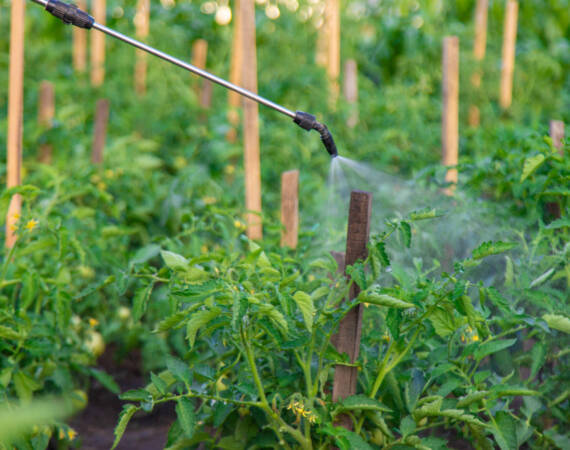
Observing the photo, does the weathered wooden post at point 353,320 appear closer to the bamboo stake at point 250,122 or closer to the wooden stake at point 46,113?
the bamboo stake at point 250,122

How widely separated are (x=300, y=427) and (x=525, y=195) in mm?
1107

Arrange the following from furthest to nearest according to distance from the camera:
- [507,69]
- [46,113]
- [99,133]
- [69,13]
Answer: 1. [507,69]
2. [46,113]
3. [99,133]
4. [69,13]

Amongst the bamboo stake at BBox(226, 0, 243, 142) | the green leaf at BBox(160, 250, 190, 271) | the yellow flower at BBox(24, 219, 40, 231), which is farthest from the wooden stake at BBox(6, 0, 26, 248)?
the bamboo stake at BBox(226, 0, 243, 142)

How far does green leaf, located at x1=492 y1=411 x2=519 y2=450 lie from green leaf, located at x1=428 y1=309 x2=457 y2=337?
10.3 inches

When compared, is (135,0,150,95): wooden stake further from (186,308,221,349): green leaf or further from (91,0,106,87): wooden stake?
(186,308,221,349): green leaf

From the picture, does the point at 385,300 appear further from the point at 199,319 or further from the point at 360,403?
the point at 199,319

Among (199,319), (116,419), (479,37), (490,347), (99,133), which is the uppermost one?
(479,37)

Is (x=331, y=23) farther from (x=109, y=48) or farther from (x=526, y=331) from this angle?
(x=526, y=331)

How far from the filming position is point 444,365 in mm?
1666

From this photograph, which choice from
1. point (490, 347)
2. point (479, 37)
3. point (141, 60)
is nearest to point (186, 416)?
point (490, 347)

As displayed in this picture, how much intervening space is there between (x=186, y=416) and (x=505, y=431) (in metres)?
0.75

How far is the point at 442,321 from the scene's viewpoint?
1.57 meters

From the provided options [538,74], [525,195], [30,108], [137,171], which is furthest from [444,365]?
[538,74]

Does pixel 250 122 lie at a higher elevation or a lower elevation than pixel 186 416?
higher
